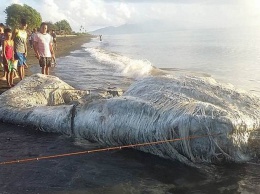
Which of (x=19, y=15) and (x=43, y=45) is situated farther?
(x=19, y=15)

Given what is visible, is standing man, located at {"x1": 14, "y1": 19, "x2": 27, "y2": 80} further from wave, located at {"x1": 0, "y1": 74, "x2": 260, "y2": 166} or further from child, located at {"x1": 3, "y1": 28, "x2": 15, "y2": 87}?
wave, located at {"x1": 0, "y1": 74, "x2": 260, "y2": 166}

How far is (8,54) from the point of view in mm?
10695

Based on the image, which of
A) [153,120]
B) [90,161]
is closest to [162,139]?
[153,120]

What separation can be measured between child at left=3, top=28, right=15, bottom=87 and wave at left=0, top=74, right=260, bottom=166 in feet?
11.6

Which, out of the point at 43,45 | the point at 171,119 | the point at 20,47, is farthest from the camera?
the point at 20,47

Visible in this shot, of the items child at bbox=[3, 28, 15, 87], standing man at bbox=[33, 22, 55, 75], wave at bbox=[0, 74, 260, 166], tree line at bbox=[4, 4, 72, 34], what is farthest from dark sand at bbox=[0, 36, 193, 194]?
tree line at bbox=[4, 4, 72, 34]

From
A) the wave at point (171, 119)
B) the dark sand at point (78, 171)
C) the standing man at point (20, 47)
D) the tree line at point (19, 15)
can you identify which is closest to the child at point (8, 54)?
the standing man at point (20, 47)

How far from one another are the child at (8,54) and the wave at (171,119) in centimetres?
353

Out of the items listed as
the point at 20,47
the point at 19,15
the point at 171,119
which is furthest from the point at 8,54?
the point at 19,15

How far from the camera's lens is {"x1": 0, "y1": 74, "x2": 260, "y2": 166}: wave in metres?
4.96

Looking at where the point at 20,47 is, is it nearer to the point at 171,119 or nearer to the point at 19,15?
the point at 171,119

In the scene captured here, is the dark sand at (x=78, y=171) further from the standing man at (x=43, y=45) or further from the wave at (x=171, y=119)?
the standing man at (x=43, y=45)

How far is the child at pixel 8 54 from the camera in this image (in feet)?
34.4

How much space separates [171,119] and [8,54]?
7.13 meters
